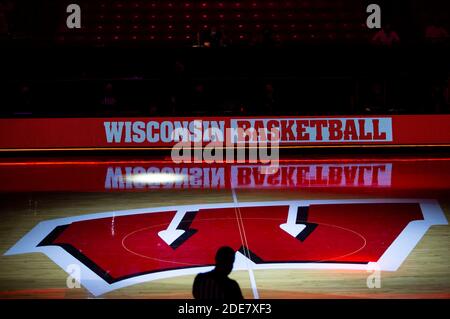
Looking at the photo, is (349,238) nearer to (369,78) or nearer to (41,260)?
(41,260)

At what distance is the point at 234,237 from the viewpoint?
27.8ft

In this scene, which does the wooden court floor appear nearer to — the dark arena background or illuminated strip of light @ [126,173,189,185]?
the dark arena background

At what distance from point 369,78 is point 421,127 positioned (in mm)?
1718

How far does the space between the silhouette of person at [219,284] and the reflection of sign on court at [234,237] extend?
2263mm

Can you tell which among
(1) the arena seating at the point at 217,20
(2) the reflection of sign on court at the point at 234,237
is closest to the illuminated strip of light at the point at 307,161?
(2) the reflection of sign on court at the point at 234,237

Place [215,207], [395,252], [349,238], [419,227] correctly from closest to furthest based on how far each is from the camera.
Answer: [395,252] → [349,238] → [419,227] → [215,207]

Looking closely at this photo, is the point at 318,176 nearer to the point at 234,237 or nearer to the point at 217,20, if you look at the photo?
the point at 234,237

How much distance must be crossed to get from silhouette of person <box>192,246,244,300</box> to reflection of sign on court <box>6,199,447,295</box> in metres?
2.26

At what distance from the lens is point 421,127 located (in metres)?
16.4

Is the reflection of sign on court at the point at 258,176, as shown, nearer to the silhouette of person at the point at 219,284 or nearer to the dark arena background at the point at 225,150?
the dark arena background at the point at 225,150

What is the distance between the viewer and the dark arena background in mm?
7098

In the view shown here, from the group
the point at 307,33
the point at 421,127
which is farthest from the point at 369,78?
the point at 307,33

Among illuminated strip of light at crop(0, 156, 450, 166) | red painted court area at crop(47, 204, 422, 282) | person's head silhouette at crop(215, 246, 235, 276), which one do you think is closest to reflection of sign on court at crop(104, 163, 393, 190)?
illuminated strip of light at crop(0, 156, 450, 166)

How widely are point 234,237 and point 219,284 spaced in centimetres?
419
